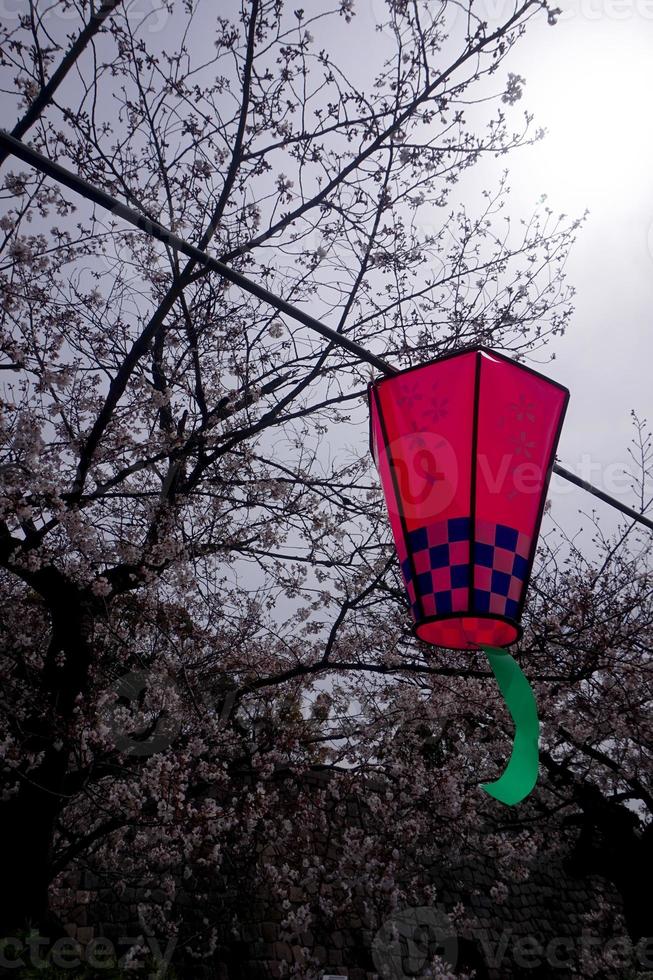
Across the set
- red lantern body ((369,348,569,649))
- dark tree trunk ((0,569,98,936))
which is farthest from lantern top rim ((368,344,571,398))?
dark tree trunk ((0,569,98,936))

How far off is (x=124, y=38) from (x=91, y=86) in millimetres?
617

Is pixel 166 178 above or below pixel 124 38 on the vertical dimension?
below

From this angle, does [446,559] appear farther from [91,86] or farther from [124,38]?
[124,38]

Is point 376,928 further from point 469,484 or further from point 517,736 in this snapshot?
point 469,484

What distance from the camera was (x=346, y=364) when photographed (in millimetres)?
5402

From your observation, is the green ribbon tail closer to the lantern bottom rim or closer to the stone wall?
the lantern bottom rim

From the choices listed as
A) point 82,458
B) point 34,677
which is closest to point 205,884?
point 34,677

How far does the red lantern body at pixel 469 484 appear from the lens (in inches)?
83.4

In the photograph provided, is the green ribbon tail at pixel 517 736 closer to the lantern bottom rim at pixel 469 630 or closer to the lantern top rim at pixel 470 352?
the lantern bottom rim at pixel 469 630

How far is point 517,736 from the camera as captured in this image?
6.14 ft

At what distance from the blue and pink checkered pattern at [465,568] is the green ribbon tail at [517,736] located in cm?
17

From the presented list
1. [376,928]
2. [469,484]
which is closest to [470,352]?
[469,484]

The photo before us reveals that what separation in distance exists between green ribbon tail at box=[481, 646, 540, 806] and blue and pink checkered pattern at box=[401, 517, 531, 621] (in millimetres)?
166

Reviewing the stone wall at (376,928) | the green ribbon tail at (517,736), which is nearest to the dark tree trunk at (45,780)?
the stone wall at (376,928)
